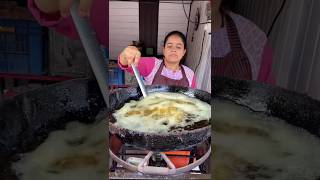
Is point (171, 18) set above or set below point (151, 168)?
above

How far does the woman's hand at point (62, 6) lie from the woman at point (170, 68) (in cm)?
12

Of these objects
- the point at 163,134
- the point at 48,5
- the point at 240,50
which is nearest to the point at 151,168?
the point at 163,134

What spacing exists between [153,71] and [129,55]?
41 mm

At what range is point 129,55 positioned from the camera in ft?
1.43

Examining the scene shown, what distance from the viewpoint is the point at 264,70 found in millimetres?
854

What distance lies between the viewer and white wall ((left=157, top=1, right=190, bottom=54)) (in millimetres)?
440

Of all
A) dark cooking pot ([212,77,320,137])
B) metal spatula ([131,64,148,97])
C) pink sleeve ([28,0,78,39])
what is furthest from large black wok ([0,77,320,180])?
metal spatula ([131,64,148,97])

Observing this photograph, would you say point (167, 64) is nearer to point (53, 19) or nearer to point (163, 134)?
point (163, 134)

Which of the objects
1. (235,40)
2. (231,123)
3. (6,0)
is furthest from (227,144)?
(6,0)

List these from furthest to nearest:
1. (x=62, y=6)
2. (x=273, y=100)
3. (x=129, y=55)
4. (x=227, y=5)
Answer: (x=273, y=100) → (x=227, y=5) → (x=62, y=6) → (x=129, y=55)

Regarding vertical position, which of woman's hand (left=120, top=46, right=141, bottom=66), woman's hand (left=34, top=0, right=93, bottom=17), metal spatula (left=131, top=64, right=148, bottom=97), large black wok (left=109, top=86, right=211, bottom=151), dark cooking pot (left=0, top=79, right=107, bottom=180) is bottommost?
dark cooking pot (left=0, top=79, right=107, bottom=180)

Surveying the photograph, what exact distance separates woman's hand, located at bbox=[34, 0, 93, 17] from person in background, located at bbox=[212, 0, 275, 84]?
0.21m

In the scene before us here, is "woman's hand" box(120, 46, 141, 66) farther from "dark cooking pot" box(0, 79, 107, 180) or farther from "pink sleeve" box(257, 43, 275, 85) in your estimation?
"pink sleeve" box(257, 43, 275, 85)

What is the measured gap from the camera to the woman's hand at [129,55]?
1.43ft
